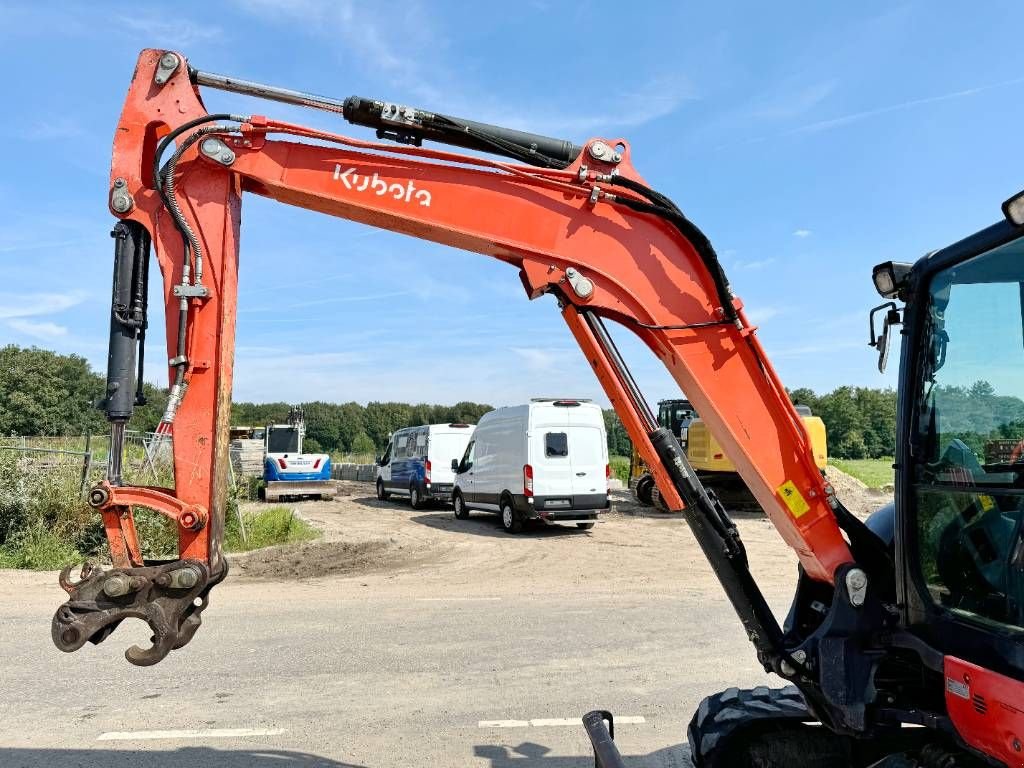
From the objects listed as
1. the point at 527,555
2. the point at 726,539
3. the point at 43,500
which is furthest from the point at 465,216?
the point at 43,500

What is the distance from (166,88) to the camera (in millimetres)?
3768

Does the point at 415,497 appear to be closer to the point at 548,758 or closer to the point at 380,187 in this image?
the point at 548,758

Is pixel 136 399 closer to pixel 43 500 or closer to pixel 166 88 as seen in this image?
pixel 166 88

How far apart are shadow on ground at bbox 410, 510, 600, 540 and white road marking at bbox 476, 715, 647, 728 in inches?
441

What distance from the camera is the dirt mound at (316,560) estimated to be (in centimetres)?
1246

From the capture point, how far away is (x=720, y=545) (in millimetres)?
3805

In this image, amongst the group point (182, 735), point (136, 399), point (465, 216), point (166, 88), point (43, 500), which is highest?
point (166, 88)

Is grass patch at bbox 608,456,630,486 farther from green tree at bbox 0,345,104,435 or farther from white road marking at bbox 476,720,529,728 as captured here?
green tree at bbox 0,345,104,435

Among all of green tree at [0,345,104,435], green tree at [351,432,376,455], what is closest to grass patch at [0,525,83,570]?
green tree at [351,432,376,455]

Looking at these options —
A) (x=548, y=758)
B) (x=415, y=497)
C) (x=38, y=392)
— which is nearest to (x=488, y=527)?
(x=415, y=497)

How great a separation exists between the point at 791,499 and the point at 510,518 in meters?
14.5

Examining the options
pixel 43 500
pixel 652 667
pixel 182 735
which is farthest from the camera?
pixel 43 500

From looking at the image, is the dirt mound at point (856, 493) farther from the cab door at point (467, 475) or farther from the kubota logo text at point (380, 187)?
the kubota logo text at point (380, 187)

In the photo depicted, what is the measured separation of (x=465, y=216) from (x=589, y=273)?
63 cm
